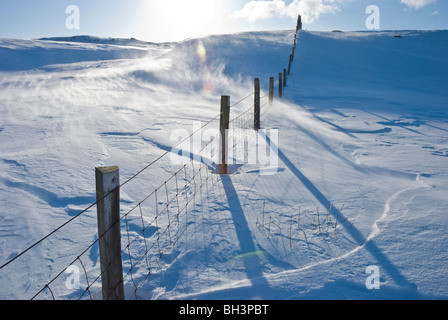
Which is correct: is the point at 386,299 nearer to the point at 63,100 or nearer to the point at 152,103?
the point at 152,103

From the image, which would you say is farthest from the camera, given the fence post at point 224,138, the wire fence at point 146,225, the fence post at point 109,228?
the fence post at point 224,138

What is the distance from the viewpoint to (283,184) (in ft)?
16.5

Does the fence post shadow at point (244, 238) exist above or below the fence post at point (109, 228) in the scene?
below

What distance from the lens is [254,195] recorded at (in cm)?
468

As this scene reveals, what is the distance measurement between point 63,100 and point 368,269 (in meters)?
10.9

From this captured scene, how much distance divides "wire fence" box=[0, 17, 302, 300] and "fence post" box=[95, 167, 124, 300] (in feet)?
0.13

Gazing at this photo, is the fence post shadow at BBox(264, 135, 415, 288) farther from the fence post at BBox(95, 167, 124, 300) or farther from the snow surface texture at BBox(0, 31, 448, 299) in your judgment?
the fence post at BBox(95, 167, 124, 300)

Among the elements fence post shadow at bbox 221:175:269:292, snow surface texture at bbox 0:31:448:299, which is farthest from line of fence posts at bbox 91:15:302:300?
fence post shadow at bbox 221:175:269:292

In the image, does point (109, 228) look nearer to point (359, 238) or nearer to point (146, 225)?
point (146, 225)

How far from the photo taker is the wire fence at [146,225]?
116 inches

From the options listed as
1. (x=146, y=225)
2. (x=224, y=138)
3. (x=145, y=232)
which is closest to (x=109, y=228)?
(x=145, y=232)

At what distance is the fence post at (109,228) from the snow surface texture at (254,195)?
56 centimetres

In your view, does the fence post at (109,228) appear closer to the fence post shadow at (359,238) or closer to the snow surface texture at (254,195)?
the snow surface texture at (254,195)

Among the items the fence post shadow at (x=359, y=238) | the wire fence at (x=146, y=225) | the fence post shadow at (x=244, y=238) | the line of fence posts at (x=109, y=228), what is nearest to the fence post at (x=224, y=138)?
the wire fence at (x=146, y=225)
